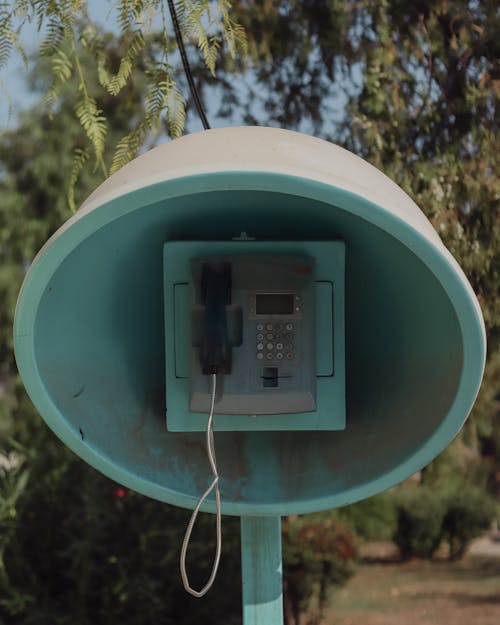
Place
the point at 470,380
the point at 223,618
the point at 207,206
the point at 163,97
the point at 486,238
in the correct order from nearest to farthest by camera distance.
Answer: the point at 470,380
the point at 207,206
the point at 163,97
the point at 486,238
the point at 223,618

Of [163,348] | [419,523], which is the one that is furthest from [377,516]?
[163,348]

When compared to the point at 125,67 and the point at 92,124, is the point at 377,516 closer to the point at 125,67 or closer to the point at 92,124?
the point at 92,124

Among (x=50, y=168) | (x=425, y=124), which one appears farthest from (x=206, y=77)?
(x=50, y=168)

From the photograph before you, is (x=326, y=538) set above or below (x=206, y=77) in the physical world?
below

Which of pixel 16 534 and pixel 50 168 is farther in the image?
pixel 50 168

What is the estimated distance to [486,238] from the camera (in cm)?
343

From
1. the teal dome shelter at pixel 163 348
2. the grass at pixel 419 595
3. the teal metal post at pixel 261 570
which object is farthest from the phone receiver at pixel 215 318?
the grass at pixel 419 595

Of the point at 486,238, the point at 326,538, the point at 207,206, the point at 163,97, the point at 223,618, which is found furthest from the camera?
the point at 326,538

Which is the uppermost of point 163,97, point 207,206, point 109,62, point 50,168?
point 50,168

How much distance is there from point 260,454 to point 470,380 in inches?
23.7

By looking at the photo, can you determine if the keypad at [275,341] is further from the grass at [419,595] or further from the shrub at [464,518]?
the shrub at [464,518]

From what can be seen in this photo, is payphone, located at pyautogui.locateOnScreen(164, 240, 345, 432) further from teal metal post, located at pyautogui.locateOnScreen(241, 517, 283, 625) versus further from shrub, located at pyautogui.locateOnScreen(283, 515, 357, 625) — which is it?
shrub, located at pyautogui.locateOnScreen(283, 515, 357, 625)

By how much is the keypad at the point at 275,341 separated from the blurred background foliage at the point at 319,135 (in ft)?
4.59

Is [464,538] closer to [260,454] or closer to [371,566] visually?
[371,566]
